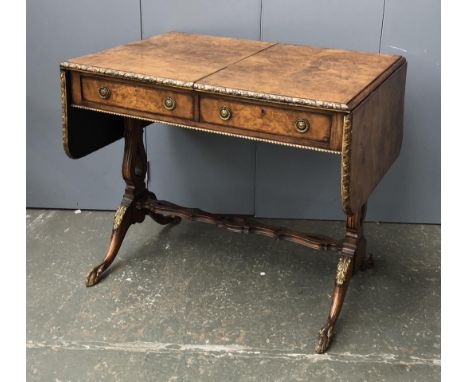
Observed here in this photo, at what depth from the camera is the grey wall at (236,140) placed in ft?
10.0

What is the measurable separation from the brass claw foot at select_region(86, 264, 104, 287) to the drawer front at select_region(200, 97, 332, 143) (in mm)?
1011

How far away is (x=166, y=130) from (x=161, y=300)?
999 mm

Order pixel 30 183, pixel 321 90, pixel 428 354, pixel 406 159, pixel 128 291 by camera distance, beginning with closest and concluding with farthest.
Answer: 1. pixel 321 90
2. pixel 428 354
3. pixel 128 291
4. pixel 406 159
5. pixel 30 183

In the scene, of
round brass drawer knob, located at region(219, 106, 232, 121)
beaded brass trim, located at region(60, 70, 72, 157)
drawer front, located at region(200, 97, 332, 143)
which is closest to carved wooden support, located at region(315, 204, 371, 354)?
drawer front, located at region(200, 97, 332, 143)

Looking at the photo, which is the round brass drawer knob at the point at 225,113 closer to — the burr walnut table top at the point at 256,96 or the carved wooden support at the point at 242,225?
the burr walnut table top at the point at 256,96

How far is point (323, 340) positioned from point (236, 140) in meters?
1.26

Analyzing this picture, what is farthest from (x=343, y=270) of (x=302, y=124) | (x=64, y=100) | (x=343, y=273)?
(x=64, y=100)

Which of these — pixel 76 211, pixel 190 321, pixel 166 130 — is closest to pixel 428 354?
pixel 190 321

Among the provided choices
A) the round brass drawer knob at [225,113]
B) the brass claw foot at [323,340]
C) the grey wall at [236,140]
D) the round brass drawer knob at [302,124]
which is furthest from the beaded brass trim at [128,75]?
the brass claw foot at [323,340]

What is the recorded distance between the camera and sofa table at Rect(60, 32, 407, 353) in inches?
86.1

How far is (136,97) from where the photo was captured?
246cm

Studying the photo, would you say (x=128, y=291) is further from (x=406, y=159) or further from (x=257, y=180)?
(x=406, y=159)

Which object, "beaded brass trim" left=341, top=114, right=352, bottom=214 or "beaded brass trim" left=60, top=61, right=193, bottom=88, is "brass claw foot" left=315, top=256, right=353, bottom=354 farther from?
"beaded brass trim" left=60, top=61, right=193, bottom=88

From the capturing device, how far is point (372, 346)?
8.34 feet
